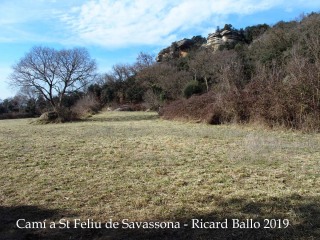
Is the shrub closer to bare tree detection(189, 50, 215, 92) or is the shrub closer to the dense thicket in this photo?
the dense thicket

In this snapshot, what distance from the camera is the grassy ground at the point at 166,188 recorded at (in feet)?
10.9

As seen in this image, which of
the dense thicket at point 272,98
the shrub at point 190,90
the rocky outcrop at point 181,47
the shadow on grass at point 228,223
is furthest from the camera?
the rocky outcrop at point 181,47

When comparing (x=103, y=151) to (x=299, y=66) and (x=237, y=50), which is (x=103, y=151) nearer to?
(x=299, y=66)

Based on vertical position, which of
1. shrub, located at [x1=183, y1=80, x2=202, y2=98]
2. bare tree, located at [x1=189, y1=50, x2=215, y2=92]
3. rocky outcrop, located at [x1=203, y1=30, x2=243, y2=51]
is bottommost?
shrub, located at [x1=183, y1=80, x2=202, y2=98]

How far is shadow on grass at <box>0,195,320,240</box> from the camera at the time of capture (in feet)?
10.2

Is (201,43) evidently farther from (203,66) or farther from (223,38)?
(203,66)

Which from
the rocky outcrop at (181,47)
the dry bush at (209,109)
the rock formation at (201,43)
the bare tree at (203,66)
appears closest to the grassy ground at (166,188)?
the dry bush at (209,109)

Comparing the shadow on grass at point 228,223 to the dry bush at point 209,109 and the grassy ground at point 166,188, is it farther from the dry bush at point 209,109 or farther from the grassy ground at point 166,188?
the dry bush at point 209,109

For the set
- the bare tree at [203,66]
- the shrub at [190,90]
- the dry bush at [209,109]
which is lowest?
the dry bush at [209,109]

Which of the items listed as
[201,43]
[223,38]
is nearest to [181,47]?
[201,43]

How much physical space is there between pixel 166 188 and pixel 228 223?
142 centimetres

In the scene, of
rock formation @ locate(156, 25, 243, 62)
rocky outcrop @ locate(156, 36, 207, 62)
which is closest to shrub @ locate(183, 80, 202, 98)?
rock formation @ locate(156, 25, 243, 62)

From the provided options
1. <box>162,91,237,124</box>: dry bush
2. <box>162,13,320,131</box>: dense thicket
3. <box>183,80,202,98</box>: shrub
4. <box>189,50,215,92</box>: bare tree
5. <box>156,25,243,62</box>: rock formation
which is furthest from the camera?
<box>156,25,243,62</box>: rock formation

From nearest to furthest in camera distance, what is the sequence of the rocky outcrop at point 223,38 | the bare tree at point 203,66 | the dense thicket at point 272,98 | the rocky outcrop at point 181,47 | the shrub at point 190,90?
the dense thicket at point 272,98
the shrub at point 190,90
the bare tree at point 203,66
the rocky outcrop at point 223,38
the rocky outcrop at point 181,47
